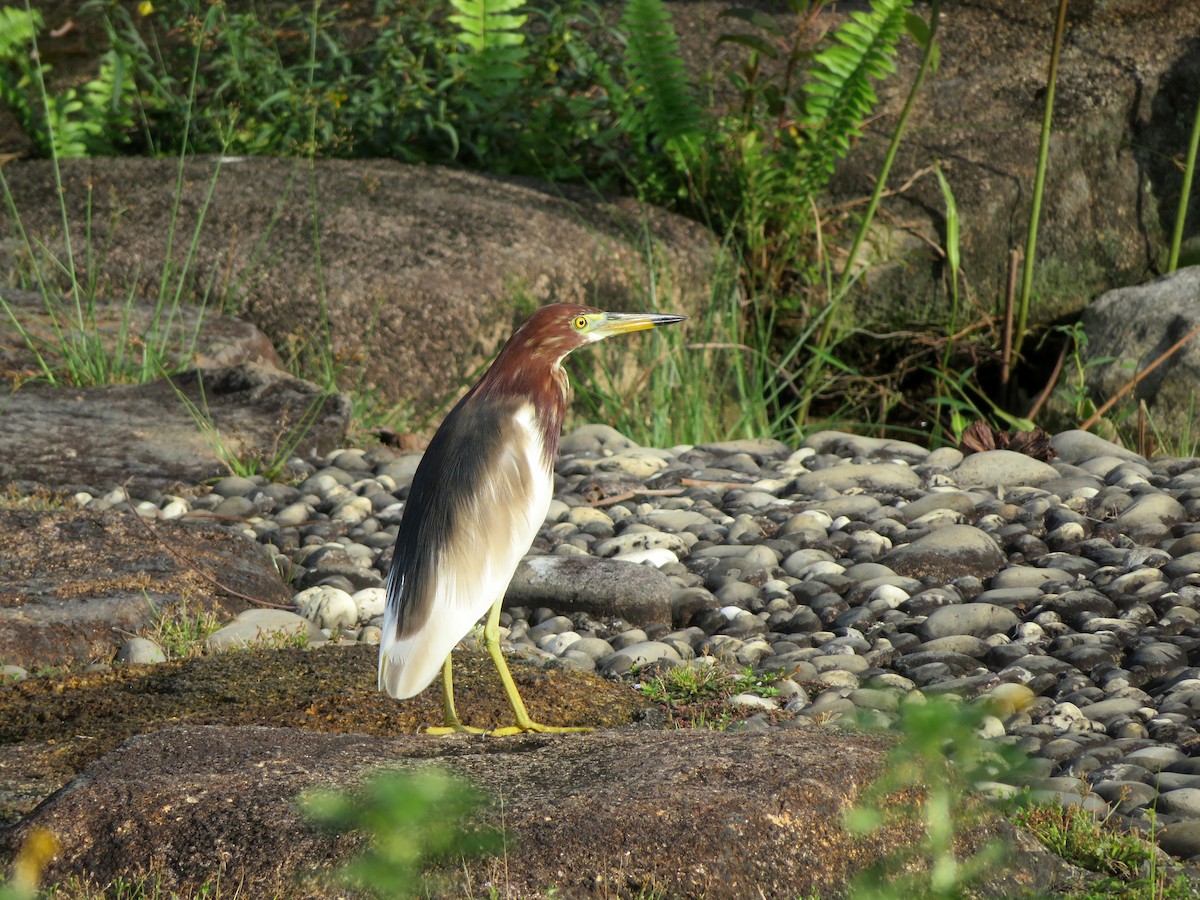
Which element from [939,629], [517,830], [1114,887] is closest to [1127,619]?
[939,629]

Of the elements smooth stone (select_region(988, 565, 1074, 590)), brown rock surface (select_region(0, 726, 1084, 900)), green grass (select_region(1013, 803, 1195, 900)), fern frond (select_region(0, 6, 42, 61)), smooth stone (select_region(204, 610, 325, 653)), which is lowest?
smooth stone (select_region(204, 610, 325, 653))

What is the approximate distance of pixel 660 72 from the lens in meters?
7.43

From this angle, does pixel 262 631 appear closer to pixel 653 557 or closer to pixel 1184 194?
pixel 653 557

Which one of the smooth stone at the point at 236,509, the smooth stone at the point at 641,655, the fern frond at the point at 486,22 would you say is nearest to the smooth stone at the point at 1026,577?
the smooth stone at the point at 641,655

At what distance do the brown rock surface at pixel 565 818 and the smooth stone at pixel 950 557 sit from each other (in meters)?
1.95

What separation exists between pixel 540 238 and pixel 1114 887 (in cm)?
522

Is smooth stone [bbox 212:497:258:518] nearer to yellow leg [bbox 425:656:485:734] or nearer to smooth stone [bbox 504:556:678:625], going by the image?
smooth stone [bbox 504:556:678:625]

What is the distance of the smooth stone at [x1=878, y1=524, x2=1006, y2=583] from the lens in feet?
14.6

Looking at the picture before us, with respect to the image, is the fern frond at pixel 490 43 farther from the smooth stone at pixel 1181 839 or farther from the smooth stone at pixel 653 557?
the smooth stone at pixel 1181 839

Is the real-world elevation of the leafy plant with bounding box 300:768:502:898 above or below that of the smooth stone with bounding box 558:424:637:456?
above

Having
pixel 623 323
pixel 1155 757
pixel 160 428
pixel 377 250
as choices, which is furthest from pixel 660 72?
pixel 1155 757

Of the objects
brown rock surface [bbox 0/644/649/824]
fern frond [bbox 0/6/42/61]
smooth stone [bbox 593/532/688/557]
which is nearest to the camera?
brown rock surface [bbox 0/644/649/824]

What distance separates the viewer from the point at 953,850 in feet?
7.66

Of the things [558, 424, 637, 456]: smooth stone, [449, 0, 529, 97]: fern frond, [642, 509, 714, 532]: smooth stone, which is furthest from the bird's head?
[449, 0, 529, 97]: fern frond
